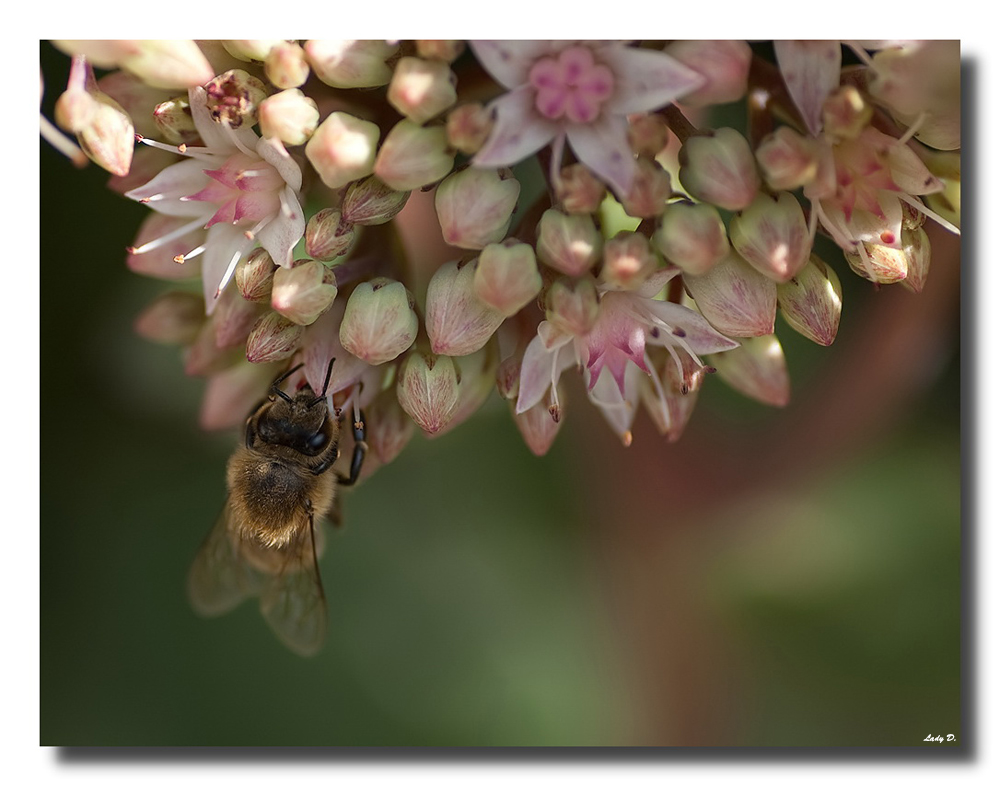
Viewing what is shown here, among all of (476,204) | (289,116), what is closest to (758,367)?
(476,204)

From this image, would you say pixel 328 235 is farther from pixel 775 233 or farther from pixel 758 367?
pixel 758 367

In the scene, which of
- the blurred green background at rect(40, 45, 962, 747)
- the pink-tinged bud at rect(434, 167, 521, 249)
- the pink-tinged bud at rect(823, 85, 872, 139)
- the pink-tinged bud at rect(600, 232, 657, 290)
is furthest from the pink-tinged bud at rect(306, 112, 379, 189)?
the blurred green background at rect(40, 45, 962, 747)

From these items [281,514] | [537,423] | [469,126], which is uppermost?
[469,126]

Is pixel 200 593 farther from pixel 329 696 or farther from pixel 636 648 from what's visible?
pixel 636 648

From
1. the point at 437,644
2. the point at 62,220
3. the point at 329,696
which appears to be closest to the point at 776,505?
the point at 437,644

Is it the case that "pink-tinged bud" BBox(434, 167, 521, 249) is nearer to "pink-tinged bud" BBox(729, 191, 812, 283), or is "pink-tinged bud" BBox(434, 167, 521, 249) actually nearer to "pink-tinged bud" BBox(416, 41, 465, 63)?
"pink-tinged bud" BBox(416, 41, 465, 63)

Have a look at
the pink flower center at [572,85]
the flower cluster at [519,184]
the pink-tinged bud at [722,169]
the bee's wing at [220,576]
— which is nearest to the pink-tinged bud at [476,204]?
the flower cluster at [519,184]
